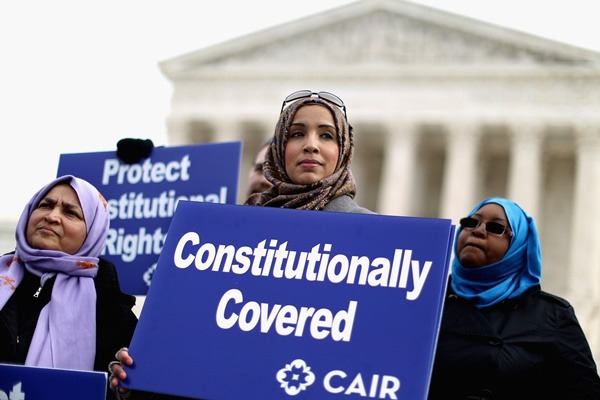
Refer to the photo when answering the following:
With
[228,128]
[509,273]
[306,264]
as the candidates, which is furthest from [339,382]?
[228,128]

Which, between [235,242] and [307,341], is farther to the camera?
[235,242]

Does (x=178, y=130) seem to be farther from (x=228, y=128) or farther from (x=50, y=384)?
(x=50, y=384)

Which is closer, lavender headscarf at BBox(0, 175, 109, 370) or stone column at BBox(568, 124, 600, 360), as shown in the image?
lavender headscarf at BBox(0, 175, 109, 370)

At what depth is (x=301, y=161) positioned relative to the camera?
3578mm

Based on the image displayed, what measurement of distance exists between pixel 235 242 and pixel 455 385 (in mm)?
1600

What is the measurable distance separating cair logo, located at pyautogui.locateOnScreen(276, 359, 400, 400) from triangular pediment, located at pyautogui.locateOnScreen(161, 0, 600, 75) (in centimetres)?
3208

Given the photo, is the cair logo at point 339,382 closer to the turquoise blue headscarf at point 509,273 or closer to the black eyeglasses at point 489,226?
Answer: the turquoise blue headscarf at point 509,273

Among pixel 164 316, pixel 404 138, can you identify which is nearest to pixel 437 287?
pixel 164 316

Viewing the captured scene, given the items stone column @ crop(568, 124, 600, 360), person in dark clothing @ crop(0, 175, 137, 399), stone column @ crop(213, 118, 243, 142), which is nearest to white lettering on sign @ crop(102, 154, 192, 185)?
person in dark clothing @ crop(0, 175, 137, 399)

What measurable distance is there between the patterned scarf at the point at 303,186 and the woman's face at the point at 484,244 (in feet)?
4.02

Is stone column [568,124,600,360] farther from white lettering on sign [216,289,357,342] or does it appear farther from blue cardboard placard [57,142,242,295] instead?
white lettering on sign [216,289,357,342]

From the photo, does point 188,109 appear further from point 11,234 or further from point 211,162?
point 211,162

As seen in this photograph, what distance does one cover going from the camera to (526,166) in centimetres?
3319

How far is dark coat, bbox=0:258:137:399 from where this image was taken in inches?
149
